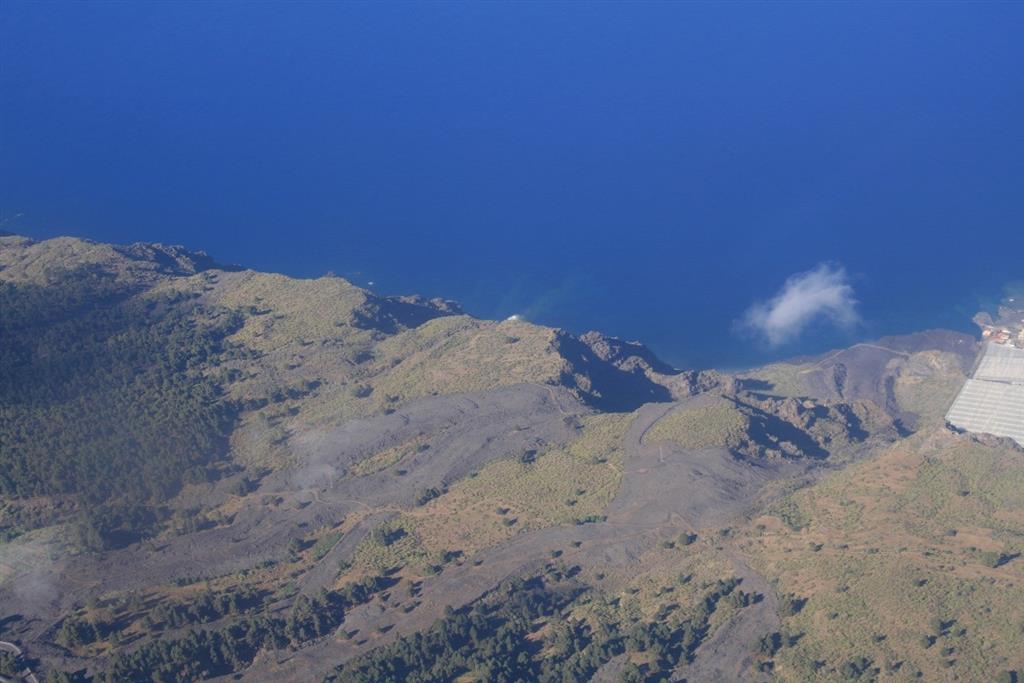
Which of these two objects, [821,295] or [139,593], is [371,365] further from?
[821,295]

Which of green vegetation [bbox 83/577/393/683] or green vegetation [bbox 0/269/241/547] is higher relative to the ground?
green vegetation [bbox 0/269/241/547]

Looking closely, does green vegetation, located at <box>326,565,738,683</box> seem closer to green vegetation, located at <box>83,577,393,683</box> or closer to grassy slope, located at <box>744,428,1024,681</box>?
green vegetation, located at <box>83,577,393,683</box>

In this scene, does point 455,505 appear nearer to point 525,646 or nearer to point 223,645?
point 525,646

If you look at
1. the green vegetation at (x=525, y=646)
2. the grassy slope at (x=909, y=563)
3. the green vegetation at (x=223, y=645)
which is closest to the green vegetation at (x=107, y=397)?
the green vegetation at (x=223, y=645)

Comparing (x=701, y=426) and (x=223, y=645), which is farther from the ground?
(x=701, y=426)

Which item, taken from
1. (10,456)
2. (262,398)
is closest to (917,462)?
(262,398)

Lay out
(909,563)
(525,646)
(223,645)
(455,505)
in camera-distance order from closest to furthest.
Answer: (223,645), (525,646), (909,563), (455,505)

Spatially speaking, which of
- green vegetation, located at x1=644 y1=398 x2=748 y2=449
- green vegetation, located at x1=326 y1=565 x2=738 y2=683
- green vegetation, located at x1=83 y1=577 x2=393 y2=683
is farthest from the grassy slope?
green vegetation, located at x1=83 y1=577 x2=393 y2=683

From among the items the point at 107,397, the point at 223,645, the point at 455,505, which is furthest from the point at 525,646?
the point at 107,397

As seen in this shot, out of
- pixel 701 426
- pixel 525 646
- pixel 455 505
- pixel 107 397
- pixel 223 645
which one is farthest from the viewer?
pixel 107 397
